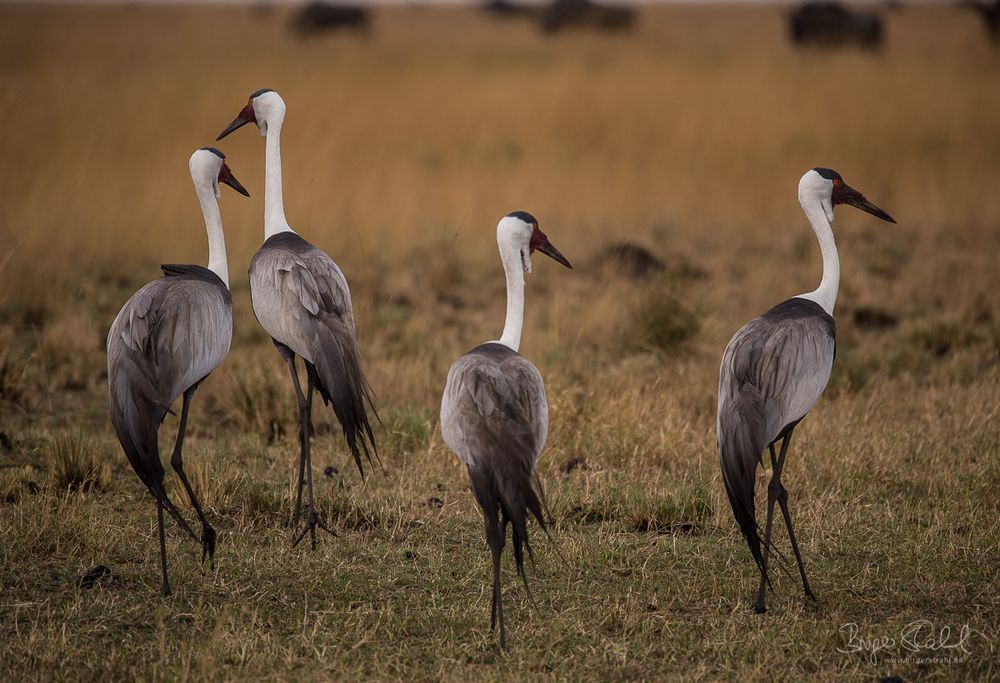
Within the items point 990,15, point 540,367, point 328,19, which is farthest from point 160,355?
point 328,19

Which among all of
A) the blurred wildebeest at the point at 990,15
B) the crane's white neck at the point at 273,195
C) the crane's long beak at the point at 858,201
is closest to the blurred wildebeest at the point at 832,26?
the blurred wildebeest at the point at 990,15

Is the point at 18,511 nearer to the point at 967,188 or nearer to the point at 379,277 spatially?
the point at 379,277

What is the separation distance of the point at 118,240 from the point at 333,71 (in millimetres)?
8763

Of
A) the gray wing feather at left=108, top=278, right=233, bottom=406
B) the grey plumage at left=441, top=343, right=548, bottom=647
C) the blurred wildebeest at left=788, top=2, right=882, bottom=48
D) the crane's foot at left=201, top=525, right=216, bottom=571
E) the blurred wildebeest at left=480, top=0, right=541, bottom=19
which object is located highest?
the blurred wildebeest at left=480, top=0, right=541, bottom=19

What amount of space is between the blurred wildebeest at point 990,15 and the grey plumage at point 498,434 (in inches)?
933

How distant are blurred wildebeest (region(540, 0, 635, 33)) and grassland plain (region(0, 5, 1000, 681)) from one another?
41.5ft

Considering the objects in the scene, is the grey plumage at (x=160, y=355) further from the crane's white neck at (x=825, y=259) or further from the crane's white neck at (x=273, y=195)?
the crane's white neck at (x=825, y=259)

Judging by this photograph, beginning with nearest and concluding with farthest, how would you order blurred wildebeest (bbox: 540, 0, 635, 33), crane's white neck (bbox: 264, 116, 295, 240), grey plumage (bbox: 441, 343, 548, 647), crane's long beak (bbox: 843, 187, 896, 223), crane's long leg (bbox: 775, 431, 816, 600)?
grey plumage (bbox: 441, 343, 548, 647), crane's long leg (bbox: 775, 431, 816, 600), crane's long beak (bbox: 843, 187, 896, 223), crane's white neck (bbox: 264, 116, 295, 240), blurred wildebeest (bbox: 540, 0, 635, 33)

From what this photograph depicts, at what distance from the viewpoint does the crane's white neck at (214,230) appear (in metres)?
5.50

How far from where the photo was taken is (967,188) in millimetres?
13969

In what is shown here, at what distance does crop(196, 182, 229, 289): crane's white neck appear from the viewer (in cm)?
550

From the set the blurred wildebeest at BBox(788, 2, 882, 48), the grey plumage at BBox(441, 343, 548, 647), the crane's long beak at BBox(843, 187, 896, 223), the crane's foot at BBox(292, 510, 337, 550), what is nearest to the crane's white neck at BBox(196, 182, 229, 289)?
the crane's foot at BBox(292, 510, 337, 550)

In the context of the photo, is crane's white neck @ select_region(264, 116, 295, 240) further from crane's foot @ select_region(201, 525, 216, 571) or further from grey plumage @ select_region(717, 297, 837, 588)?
grey plumage @ select_region(717, 297, 837, 588)

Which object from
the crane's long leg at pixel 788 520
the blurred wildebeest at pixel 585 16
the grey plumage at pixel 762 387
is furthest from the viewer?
the blurred wildebeest at pixel 585 16
